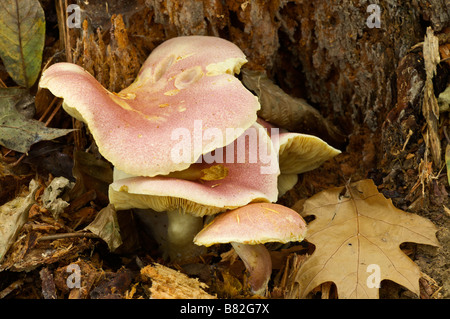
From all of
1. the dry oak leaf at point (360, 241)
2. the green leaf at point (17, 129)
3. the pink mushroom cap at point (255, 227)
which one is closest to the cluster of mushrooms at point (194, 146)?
the pink mushroom cap at point (255, 227)

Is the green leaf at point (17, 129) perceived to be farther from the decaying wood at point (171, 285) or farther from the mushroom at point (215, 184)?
the decaying wood at point (171, 285)

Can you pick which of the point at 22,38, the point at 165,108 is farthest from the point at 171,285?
the point at 22,38

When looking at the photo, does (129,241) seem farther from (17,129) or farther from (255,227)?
(255,227)

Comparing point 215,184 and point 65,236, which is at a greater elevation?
point 215,184

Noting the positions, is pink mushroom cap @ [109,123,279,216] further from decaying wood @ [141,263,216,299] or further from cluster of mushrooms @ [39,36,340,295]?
decaying wood @ [141,263,216,299]

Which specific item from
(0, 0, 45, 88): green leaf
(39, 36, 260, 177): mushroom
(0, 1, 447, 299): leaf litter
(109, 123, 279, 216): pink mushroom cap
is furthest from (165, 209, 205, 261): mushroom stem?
(0, 0, 45, 88): green leaf

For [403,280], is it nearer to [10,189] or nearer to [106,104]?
[106,104]
